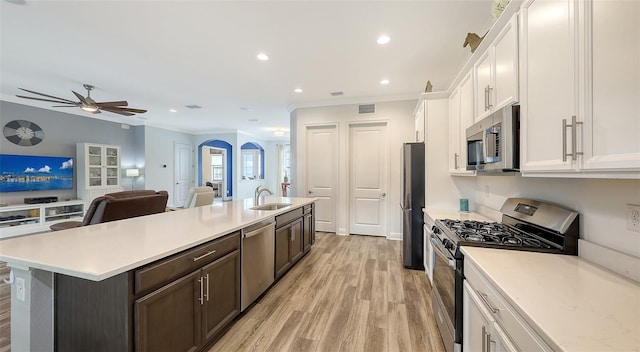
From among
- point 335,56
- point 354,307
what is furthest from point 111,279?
point 335,56

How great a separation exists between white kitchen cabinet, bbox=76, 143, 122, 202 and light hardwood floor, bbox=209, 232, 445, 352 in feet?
19.3

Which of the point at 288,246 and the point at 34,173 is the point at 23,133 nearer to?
the point at 34,173

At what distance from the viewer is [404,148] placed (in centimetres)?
335

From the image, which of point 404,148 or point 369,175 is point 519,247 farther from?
point 369,175

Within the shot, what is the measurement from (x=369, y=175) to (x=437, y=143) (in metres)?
1.92

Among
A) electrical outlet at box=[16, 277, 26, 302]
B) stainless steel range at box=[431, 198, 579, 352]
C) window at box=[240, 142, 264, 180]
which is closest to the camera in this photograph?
electrical outlet at box=[16, 277, 26, 302]

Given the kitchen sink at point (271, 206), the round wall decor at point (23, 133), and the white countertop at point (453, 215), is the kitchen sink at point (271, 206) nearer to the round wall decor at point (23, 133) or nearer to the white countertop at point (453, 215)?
the white countertop at point (453, 215)

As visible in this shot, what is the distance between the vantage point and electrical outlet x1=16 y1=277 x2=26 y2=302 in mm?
1281

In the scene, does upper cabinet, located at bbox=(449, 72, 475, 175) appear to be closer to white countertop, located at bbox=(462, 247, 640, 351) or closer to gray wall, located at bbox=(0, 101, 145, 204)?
white countertop, located at bbox=(462, 247, 640, 351)

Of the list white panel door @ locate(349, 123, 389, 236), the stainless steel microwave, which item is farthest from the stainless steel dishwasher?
white panel door @ locate(349, 123, 389, 236)

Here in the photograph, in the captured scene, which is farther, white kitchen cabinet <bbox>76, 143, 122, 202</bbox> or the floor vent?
white kitchen cabinet <bbox>76, 143, 122, 202</bbox>

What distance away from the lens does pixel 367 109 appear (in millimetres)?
4906

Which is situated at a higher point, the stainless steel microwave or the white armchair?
the stainless steel microwave

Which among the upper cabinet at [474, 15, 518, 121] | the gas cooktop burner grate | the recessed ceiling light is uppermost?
the recessed ceiling light
